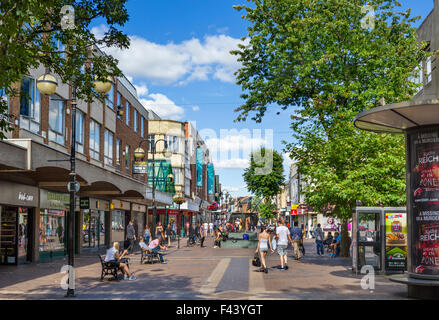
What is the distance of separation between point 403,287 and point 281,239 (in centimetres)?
626

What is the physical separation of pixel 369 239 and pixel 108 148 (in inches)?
867

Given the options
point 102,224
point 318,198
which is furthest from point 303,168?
point 102,224

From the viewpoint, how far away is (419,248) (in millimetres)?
11461

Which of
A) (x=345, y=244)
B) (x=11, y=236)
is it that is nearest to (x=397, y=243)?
(x=345, y=244)

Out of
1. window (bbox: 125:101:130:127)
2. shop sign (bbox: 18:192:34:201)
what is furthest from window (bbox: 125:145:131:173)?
shop sign (bbox: 18:192:34:201)

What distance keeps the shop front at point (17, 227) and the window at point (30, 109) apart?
259 cm

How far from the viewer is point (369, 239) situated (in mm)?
16797

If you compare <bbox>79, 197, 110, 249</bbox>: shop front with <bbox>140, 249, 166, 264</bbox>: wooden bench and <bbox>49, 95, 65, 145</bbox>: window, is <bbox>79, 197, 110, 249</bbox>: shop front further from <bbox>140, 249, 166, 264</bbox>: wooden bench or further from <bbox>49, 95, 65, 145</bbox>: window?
<bbox>140, 249, 166, 264</bbox>: wooden bench

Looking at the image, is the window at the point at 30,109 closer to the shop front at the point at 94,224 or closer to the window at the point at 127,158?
the shop front at the point at 94,224

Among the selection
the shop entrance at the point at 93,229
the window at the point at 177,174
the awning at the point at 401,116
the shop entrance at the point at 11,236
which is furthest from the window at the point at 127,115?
the awning at the point at 401,116

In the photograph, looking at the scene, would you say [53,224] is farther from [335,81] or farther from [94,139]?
[335,81]

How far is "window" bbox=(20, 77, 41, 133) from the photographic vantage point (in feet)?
68.6

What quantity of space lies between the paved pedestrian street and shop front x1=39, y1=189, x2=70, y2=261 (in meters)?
4.22

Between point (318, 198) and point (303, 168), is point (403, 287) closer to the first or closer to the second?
point (318, 198)
